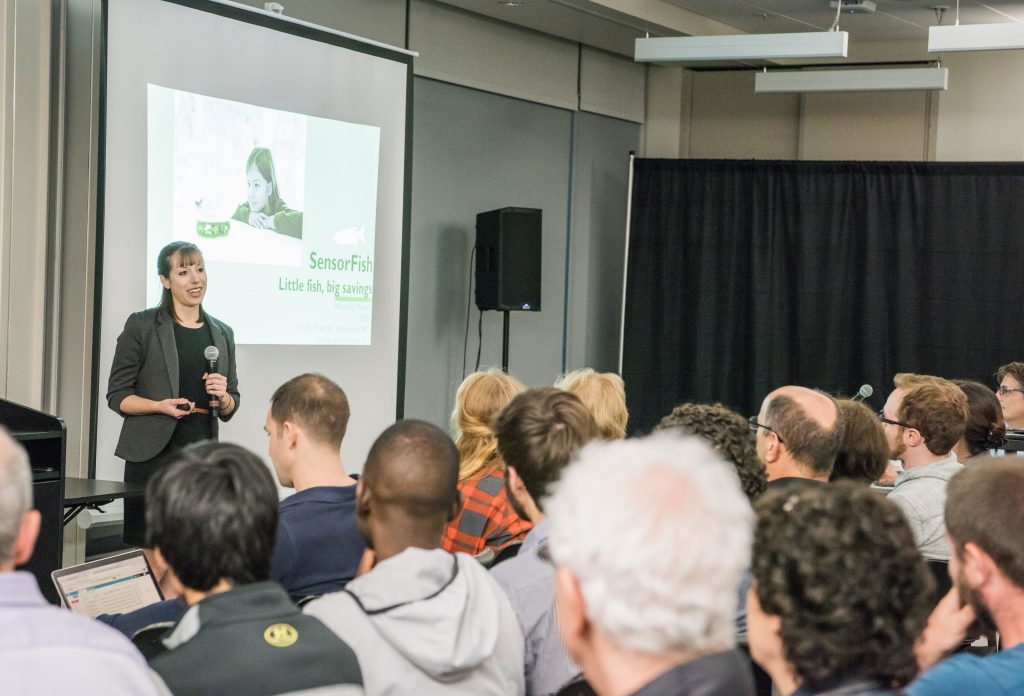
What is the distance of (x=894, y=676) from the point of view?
1.25 metres

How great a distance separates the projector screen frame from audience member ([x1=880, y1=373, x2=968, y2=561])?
2.92 metres

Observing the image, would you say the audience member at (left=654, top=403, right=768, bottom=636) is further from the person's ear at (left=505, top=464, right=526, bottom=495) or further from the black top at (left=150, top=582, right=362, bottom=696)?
the black top at (left=150, top=582, right=362, bottom=696)

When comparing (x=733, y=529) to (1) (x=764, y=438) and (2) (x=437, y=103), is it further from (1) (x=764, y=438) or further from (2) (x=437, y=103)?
(2) (x=437, y=103)

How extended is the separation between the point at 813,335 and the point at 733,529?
23.5 ft

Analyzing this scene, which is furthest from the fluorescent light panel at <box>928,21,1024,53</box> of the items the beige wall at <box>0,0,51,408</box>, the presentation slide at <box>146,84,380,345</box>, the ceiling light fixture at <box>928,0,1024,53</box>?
the beige wall at <box>0,0,51,408</box>

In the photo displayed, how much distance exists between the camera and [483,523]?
2.89 metres

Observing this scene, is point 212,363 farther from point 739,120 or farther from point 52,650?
point 739,120

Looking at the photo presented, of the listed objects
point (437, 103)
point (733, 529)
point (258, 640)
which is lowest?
point (258, 640)

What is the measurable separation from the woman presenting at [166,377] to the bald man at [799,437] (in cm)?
231

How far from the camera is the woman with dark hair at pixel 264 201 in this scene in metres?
5.05

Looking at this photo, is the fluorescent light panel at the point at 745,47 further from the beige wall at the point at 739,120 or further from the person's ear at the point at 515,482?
the person's ear at the point at 515,482

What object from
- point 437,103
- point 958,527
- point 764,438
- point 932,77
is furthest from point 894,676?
point 932,77

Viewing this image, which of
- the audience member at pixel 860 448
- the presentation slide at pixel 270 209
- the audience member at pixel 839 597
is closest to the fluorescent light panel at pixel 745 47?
the presentation slide at pixel 270 209

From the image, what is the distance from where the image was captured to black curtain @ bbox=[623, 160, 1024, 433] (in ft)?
24.7
